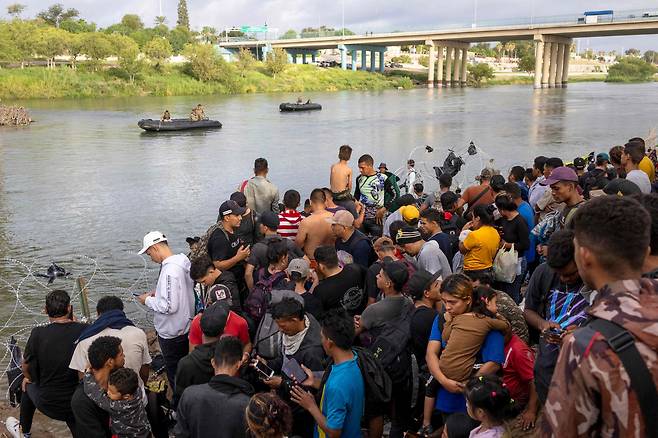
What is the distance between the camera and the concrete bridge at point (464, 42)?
68375 mm

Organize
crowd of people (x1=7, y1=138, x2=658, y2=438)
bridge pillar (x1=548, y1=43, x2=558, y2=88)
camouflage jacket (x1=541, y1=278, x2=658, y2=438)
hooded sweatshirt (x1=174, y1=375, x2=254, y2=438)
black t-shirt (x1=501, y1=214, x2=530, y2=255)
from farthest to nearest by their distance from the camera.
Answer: bridge pillar (x1=548, y1=43, x2=558, y2=88), black t-shirt (x1=501, y1=214, x2=530, y2=255), hooded sweatshirt (x1=174, y1=375, x2=254, y2=438), crowd of people (x1=7, y1=138, x2=658, y2=438), camouflage jacket (x1=541, y1=278, x2=658, y2=438)

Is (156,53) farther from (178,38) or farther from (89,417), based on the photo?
(89,417)

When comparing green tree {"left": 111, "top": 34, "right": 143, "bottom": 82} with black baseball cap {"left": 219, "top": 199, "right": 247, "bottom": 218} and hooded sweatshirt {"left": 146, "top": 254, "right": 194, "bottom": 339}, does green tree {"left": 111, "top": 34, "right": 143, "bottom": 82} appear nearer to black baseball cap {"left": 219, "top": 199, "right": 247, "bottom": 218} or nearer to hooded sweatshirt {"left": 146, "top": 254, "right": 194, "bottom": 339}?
black baseball cap {"left": 219, "top": 199, "right": 247, "bottom": 218}

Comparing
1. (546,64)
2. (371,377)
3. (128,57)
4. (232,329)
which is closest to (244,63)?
(128,57)

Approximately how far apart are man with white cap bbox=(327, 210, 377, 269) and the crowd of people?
2 cm

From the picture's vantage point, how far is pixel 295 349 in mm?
4156

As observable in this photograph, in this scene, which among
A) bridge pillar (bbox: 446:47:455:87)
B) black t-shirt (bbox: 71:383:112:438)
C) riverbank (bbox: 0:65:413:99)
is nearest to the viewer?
black t-shirt (bbox: 71:383:112:438)

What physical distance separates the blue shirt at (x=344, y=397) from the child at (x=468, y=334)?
618 mm

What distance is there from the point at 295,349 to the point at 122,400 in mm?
1213

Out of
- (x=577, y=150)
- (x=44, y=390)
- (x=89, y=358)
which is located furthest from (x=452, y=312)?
(x=577, y=150)

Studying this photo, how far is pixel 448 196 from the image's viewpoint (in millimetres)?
7734

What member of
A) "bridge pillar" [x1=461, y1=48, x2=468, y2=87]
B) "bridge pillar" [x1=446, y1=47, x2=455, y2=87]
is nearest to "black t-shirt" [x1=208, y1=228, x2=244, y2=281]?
"bridge pillar" [x1=446, y1=47, x2=455, y2=87]

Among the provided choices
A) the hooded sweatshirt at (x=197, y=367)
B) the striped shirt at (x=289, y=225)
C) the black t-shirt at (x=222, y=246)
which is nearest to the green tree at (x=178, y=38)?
the striped shirt at (x=289, y=225)

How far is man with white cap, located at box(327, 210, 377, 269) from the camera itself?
607 cm
